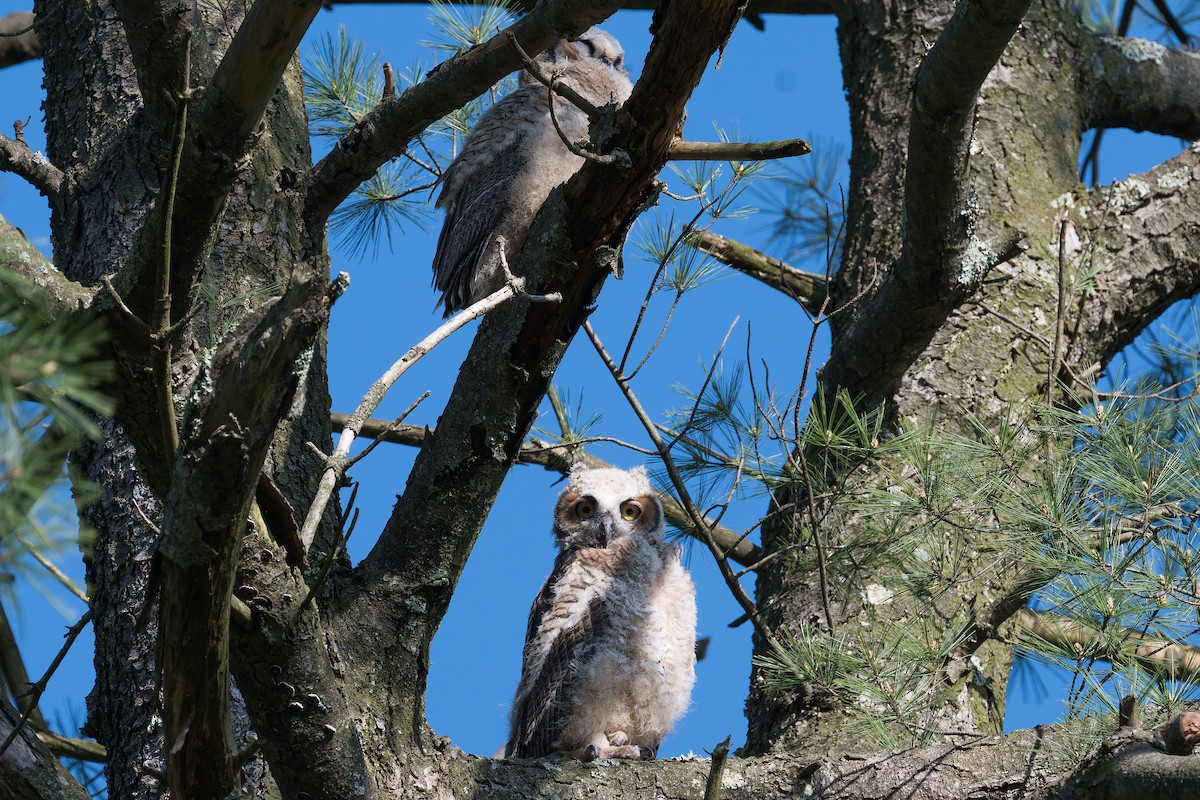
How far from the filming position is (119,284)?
5.39 feet

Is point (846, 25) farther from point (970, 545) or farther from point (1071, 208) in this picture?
point (970, 545)

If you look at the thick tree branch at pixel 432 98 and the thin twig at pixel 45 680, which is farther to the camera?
the thick tree branch at pixel 432 98

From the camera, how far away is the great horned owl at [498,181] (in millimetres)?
3547

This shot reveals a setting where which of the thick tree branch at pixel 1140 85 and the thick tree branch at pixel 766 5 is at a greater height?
the thick tree branch at pixel 766 5

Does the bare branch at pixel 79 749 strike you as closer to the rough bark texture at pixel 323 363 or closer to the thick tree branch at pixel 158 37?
the rough bark texture at pixel 323 363

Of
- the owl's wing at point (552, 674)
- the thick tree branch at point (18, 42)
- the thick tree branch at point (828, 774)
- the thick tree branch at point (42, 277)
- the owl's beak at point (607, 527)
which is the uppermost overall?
the thick tree branch at point (18, 42)

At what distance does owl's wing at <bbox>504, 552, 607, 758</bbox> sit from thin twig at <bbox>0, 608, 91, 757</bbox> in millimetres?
1624

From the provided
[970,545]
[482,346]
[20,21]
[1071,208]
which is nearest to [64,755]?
[482,346]

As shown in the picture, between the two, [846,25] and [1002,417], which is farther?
[846,25]

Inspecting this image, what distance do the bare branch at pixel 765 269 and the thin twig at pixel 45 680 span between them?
2.78 metres

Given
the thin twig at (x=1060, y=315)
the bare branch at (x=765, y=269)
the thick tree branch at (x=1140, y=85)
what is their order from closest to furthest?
the thin twig at (x=1060, y=315), the bare branch at (x=765, y=269), the thick tree branch at (x=1140, y=85)

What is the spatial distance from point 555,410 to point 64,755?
71.5 inches

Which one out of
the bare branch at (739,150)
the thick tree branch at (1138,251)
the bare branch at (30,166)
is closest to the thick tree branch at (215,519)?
the bare branch at (739,150)

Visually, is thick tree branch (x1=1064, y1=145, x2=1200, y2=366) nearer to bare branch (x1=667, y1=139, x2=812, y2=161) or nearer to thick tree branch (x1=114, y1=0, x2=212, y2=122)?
bare branch (x1=667, y1=139, x2=812, y2=161)
